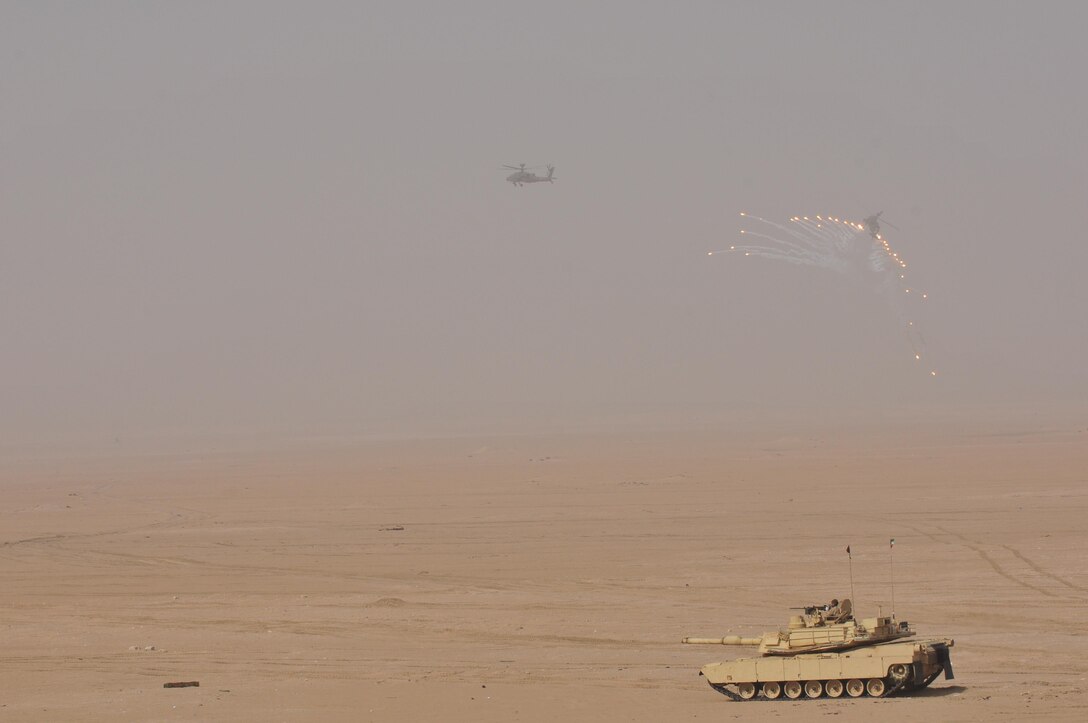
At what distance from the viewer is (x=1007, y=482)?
59.0 metres

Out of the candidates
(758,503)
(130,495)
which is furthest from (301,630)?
(130,495)

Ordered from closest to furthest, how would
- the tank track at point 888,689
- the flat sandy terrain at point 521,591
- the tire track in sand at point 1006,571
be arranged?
the tank track at point 888,689
the flat sandy terrain at point 521,591
the tire track in sand at point 1006,571

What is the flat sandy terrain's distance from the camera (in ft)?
74.0

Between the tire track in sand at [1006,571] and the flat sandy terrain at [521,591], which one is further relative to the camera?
the tire track in sand at [1006,571]

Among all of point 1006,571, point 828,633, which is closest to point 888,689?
point 828,633

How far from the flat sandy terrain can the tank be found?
12.9 inches

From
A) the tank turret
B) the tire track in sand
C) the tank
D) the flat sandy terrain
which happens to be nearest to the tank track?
the tank

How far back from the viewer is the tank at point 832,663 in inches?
845

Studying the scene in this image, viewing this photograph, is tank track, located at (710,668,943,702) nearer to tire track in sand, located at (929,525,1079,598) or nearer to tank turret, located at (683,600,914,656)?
tank turret, located at (683,600,914,656)

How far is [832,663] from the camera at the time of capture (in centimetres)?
2178

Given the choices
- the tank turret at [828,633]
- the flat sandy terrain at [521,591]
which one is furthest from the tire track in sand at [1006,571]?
the tank turret at [828,633]

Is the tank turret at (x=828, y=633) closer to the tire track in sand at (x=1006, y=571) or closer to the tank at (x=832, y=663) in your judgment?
the tank at (x=832, y=663)

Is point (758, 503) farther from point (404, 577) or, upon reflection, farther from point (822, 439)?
point (822, 439)

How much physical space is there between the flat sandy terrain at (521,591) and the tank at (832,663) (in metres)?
0.33
